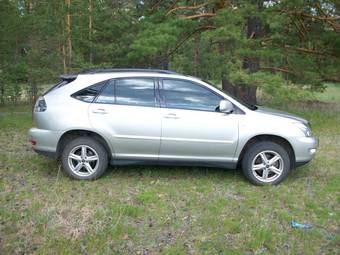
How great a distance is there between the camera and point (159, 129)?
6.07 meters

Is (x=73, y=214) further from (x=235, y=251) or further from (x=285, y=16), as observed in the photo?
(x=285, y=16)

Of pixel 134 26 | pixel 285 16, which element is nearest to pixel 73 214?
pixel 285 16

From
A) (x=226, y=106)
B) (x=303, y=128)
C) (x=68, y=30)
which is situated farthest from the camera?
(x=68, y=30)

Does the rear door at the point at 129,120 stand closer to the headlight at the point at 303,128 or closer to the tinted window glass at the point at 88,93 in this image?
the tinted window glass at the point at 88,93

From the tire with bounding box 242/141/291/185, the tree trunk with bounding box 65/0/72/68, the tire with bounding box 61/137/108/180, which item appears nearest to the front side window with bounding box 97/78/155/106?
the tire with bounding box 61/137/108/180

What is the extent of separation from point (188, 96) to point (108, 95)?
1.20 meters

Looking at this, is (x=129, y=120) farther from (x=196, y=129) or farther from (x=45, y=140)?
(x=45, y=140)

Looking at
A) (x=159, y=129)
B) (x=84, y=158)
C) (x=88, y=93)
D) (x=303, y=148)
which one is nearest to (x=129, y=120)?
(x=159, y=129)

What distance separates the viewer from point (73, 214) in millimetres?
4898

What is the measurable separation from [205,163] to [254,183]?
→ 797 millimetres

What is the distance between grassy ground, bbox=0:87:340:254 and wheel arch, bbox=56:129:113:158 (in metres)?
0.47

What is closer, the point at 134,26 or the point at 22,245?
the point at 22,245

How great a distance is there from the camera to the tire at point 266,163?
6.18 meters

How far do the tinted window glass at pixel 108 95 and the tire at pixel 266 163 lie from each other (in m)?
2.18
